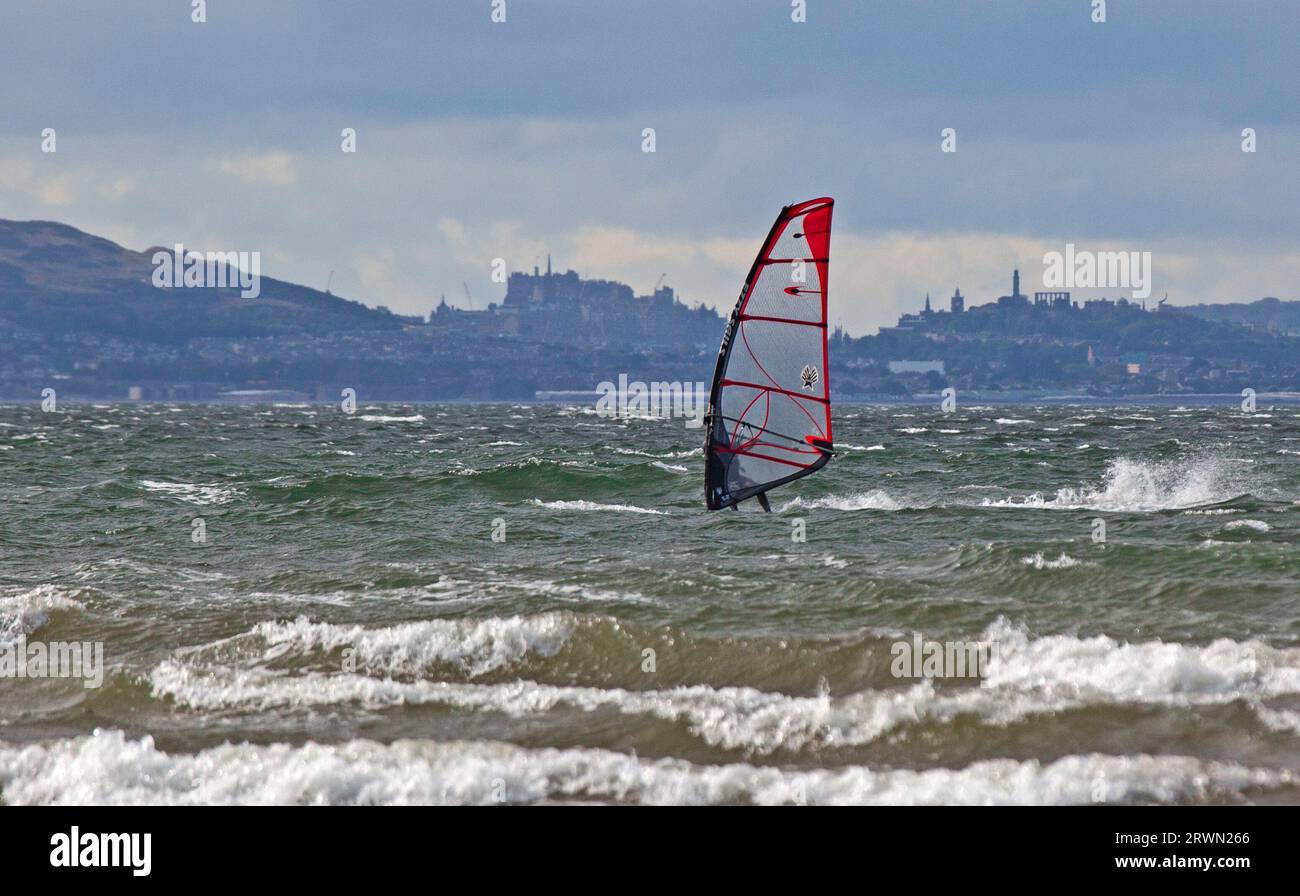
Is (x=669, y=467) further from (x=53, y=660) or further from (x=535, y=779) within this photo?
(x=535, y=779)

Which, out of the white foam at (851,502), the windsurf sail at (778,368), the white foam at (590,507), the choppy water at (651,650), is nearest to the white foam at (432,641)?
the choppy water at (651,650)

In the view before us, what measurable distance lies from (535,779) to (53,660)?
5.47 m

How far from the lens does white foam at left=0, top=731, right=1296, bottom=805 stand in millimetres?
8156

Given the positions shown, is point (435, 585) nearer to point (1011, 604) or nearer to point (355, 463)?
point (1011, 604)

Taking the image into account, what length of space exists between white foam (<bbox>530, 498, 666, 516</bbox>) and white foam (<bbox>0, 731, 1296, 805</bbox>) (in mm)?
12972

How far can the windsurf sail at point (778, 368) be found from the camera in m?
17.8
